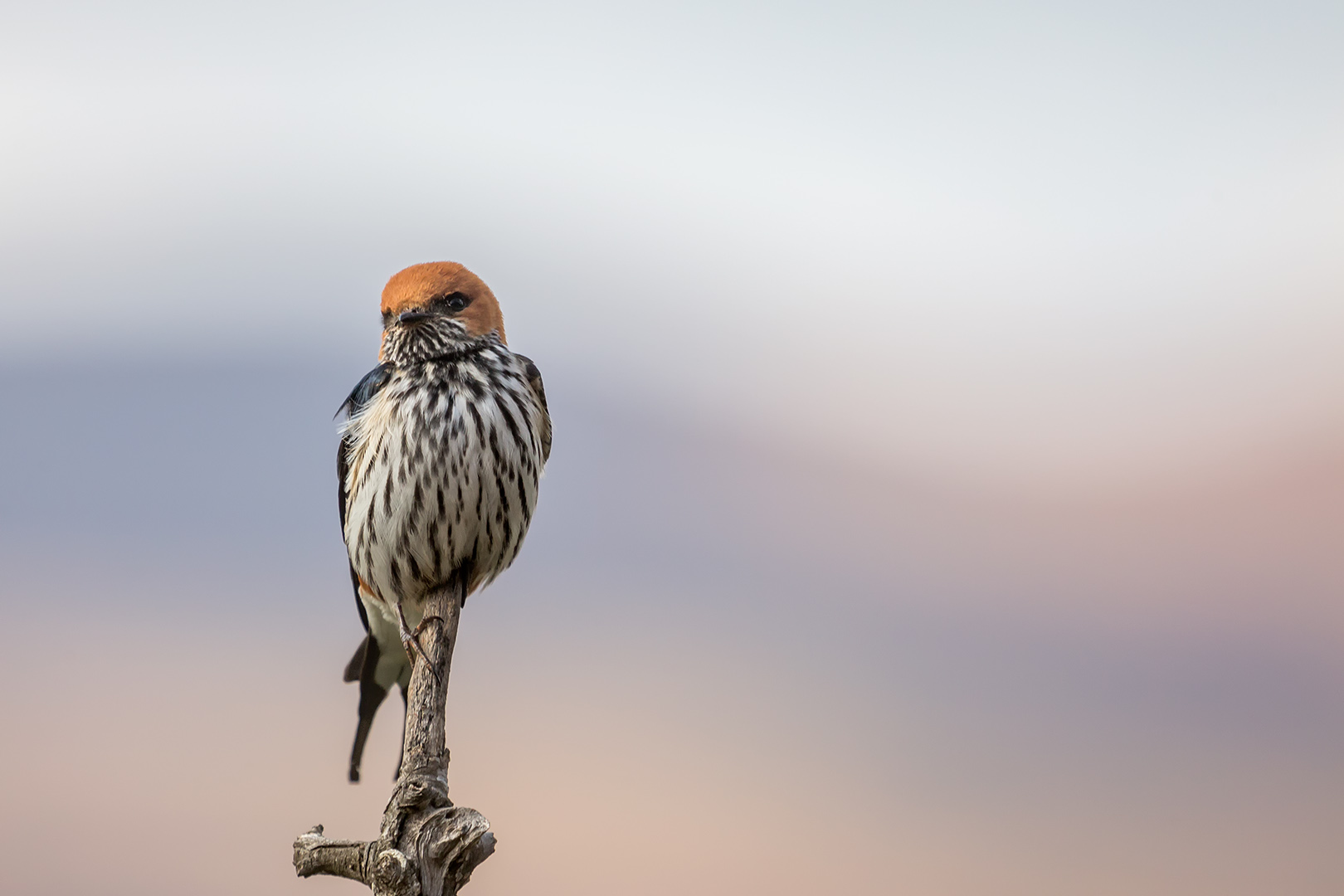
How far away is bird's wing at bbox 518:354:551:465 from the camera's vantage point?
262 inches

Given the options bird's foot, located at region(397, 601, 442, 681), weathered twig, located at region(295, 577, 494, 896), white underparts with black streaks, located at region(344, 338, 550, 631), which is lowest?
weathered twig, located at region(295, 577, 494, 896)

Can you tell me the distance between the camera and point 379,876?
4.98m

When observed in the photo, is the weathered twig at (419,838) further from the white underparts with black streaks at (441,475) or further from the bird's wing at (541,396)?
the bird's wing at (541,396)

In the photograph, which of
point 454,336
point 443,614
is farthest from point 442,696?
point 454,336

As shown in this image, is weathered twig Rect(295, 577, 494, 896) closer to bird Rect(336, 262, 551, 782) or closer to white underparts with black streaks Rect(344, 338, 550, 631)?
bird Rect(336, 262, 551, 782)

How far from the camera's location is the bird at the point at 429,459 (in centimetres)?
603

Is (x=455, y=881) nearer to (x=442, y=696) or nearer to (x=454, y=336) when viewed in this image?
(x=442, y=696)

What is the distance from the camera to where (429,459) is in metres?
6.00

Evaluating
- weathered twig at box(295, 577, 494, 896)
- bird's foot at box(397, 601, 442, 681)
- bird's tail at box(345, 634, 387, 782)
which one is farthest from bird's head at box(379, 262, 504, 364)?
weathered twig at box(295, 577, 494, 896)

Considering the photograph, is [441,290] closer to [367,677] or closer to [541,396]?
[541,396]

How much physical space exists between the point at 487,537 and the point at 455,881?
6.30 ft

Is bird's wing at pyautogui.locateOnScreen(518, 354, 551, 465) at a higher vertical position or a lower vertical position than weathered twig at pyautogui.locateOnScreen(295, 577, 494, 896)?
higher

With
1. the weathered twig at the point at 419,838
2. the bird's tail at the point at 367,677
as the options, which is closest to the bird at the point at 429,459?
the bird's tail at the point at 367,677

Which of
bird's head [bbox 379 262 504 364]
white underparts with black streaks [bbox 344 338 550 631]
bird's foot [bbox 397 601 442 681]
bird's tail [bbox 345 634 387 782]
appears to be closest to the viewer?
bird's foot [bbox 397 601 442 681]
